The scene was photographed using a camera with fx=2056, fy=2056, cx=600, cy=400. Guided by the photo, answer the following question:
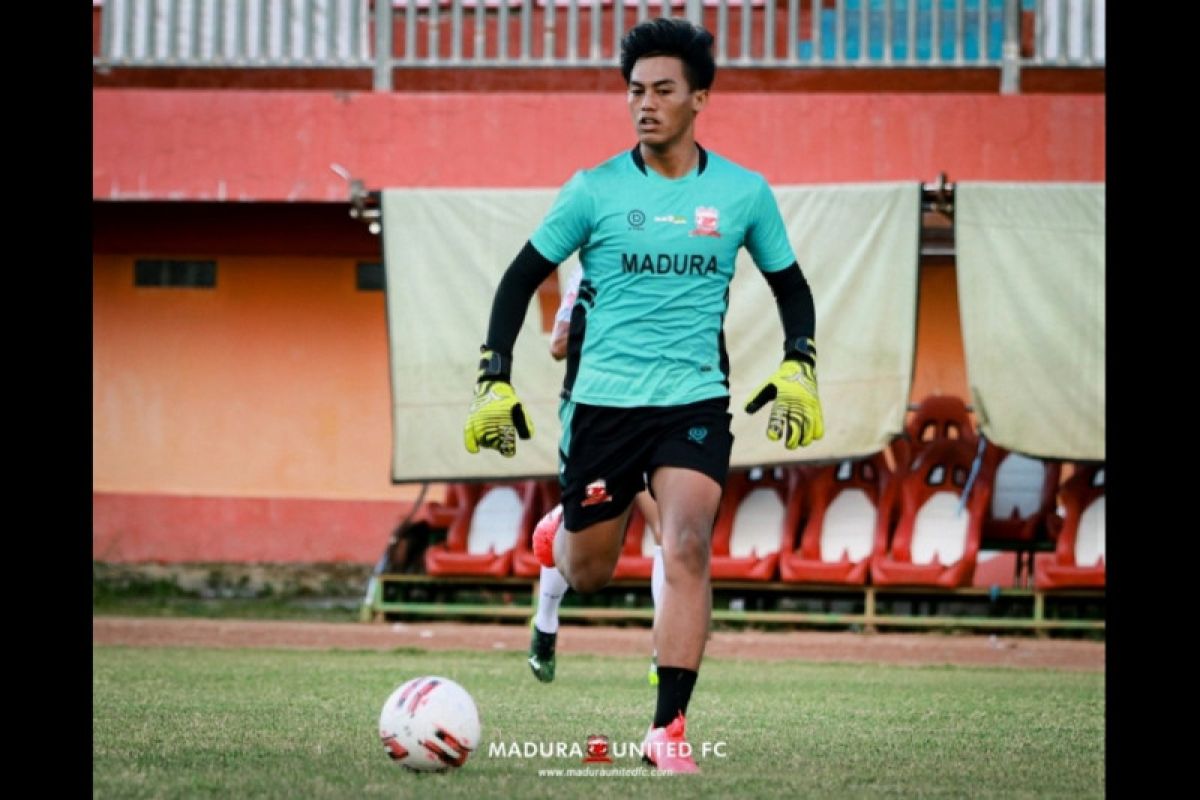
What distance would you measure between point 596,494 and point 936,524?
342 inches

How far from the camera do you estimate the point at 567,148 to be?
16.9 meters

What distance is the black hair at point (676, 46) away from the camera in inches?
280

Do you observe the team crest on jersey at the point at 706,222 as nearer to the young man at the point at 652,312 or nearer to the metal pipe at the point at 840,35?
the young man at the point at 652,312

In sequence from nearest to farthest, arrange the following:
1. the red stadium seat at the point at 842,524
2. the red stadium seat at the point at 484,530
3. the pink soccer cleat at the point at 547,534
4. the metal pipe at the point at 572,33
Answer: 1. the pink soccer cleat at the point at 547,534
2. the red stadium seat at the point at 842,524
3. the red stadium seat at the point at 484,530
4. the metal pipe at the point at 572,33

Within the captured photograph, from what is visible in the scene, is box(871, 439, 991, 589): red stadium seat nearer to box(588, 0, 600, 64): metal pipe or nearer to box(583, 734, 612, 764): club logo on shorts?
box(588, 0, 600, 64): metal pipe

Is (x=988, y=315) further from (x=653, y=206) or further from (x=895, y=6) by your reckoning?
(x=653, y=206)

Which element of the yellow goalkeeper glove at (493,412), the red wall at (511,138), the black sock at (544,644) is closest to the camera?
the yellow goalkeeper glove at (493,412)

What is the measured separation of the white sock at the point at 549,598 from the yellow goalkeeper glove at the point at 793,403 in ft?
8.25

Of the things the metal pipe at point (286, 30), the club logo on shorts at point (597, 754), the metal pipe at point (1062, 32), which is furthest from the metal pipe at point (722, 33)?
the club logo on shorts at point (597, 754)

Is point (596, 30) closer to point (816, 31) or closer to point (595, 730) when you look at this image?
point (816, 31)

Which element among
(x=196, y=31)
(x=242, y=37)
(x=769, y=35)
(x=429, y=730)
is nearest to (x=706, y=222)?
(x=429, y=730)

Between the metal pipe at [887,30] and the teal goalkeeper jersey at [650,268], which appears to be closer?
the teal goalkeeper jersey at [650,268]

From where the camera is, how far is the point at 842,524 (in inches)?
618
